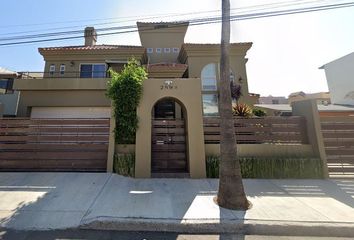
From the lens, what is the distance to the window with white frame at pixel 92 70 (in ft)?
52.7

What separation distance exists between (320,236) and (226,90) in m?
3.67

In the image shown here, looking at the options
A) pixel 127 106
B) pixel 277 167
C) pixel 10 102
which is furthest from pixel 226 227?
pixel 10 102

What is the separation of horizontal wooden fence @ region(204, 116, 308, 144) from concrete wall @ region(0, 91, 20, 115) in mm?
13364

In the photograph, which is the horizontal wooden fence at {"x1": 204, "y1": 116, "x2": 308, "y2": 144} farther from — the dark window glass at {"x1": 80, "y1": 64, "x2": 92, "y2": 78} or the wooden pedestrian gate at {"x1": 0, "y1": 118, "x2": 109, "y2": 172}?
the dark window glass at {"x1": 80, "y1": 64, "x2": 92, "y2": 78}

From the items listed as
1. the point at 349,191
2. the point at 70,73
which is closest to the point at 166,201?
the point at 349,191

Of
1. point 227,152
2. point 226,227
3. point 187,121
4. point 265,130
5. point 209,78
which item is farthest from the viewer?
point 209,78

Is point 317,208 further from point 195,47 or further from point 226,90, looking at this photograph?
point 195,47

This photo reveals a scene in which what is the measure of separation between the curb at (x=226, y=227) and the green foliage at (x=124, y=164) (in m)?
3.01

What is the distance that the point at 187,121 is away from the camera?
7832 millimetres

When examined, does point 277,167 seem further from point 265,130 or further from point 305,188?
point 265,130

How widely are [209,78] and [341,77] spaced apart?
886cm

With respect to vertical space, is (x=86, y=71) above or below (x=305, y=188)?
above

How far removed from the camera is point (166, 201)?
5.41m

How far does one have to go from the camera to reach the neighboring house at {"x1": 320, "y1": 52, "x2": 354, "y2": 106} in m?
13.8
